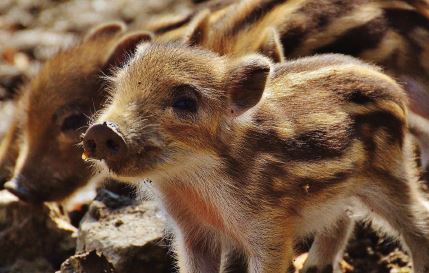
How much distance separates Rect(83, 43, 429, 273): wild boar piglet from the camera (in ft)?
14.5

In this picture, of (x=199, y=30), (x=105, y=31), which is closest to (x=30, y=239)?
(x=199, y=30)

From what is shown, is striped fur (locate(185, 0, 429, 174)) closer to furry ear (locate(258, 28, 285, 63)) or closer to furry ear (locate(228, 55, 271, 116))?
furry ear (locate(258, 28, 285, 63))

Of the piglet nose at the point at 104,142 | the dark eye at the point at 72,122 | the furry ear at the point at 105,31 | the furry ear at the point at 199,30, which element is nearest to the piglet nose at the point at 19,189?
the dark eye at the point at 72,122

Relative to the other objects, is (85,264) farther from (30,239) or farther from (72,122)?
(72,122)

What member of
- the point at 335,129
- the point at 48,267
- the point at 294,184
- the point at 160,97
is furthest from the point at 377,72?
the point at 48,267

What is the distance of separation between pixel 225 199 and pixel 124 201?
3.80 ft

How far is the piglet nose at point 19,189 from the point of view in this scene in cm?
609

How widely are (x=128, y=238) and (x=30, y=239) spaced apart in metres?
0.80

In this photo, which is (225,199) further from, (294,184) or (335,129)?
(335,129)

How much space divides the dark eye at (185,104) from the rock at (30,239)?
165cm

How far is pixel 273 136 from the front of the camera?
4785 millimetres

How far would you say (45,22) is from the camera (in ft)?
31.2

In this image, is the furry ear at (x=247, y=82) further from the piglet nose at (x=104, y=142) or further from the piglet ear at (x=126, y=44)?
the piglet ear at (x=126, y=44)

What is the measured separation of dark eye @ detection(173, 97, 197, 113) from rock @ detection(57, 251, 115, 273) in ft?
3.20
